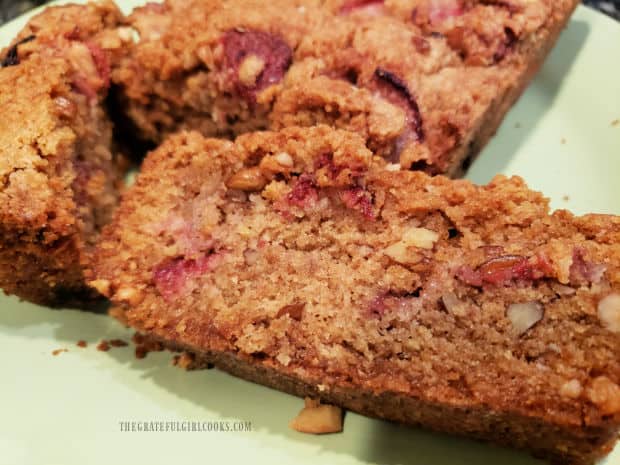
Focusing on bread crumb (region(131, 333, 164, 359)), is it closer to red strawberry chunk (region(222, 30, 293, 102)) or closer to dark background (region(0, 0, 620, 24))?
red strawberry chunk (region(222, 30, 293, 102))

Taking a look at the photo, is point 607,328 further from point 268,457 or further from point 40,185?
point 40,185

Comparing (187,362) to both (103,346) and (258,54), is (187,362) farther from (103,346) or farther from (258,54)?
(258,54)

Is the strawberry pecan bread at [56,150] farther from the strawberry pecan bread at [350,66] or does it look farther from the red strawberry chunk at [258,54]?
the red strawberry chunk at [258,54]

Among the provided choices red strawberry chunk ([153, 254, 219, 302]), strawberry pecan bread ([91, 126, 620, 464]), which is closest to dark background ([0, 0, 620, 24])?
strawberry pecan bread ([91, 126, 620, 464])

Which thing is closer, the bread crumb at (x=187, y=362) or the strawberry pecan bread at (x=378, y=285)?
the strawberry pecan bread at (x=378, y=285)

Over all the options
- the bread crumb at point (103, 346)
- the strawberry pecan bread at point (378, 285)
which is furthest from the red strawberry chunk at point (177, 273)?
the bread crumb at point (103, 346)
